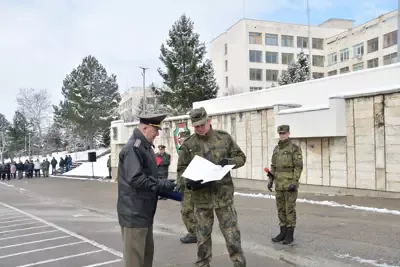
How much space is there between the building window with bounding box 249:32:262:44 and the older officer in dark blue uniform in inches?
2513

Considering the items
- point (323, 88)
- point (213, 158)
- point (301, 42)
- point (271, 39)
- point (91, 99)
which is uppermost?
point (271, 39)

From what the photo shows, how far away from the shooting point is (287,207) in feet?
20.8

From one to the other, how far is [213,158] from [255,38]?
63.6 metres

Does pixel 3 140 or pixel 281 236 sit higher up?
pixel 3 140

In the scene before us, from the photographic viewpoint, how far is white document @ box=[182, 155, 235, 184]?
425 centimetres

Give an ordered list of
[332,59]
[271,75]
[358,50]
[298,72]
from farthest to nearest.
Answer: [271,75], [332,59], [358,50], [298,72]

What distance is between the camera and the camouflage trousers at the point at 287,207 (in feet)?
20.8

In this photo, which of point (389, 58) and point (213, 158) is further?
point (389, 58)

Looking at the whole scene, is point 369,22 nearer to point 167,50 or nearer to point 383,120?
point 167,50

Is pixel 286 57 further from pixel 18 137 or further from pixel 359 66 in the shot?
pixel 18 137

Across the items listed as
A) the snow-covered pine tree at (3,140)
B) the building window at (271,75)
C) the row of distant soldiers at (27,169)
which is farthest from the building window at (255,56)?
the snow-covered pine tree at (3,140)

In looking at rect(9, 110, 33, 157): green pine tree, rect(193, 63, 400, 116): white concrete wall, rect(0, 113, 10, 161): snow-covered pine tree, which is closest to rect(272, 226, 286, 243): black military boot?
rect(193, 63, 400, 116): white concrete wall

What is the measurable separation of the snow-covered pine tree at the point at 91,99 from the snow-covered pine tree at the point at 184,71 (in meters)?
11.2

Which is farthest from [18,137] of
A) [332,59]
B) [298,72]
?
[298,72]
